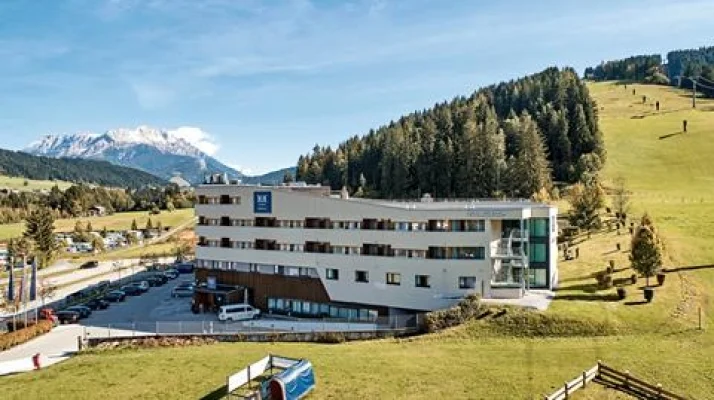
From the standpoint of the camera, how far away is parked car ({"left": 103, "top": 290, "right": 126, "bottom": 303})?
66.5 meters

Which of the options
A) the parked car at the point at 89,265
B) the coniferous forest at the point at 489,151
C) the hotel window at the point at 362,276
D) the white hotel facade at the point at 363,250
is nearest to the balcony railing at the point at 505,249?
the white hotel facade at the point at 363,250

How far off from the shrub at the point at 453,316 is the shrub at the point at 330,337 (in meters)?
5.99

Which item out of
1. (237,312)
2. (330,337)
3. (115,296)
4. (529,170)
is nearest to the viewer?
(330,337)

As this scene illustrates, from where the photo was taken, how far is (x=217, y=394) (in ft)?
93.0

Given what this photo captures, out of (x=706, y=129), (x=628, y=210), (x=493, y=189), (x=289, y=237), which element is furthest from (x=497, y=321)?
(x=706, y=129)

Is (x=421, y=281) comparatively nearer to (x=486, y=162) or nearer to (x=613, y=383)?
(x=613, y=383)

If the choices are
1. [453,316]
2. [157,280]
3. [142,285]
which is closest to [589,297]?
[453,316]

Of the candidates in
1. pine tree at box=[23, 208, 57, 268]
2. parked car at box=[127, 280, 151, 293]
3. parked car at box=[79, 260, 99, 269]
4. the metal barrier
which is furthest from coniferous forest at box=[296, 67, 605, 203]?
pine tree at box=[23, 208, 57, 268]

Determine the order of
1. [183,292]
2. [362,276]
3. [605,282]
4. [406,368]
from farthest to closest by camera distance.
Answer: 1. [183,292]
2. [362,276]
3. [605,282]
4. [406,368]

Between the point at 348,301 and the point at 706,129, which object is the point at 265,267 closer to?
the point at 348,301

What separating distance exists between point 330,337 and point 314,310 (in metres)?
14.6

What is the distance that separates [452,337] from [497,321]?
12.5 feet

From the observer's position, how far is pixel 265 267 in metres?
58.4

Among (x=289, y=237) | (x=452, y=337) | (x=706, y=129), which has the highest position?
(x=706, y=129)
